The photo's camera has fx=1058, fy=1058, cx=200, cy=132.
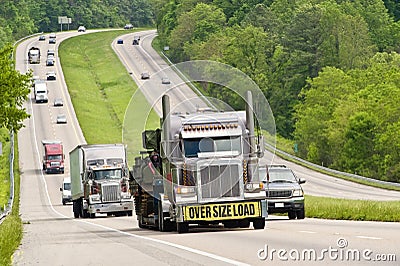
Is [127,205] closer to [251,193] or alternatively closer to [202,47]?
[251,193]

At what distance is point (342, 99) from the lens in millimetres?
116250

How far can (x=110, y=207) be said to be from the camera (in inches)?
1906

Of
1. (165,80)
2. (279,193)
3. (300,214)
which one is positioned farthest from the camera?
(279,193)

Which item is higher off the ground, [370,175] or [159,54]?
[159,54]

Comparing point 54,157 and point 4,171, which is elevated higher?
point 54,157

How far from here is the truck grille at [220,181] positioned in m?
27.2

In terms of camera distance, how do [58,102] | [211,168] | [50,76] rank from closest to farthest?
[211,168]
[58,102]
[50,76]

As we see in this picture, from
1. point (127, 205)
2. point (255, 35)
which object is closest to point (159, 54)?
point (255, 35)

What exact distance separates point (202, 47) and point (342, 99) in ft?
90.7

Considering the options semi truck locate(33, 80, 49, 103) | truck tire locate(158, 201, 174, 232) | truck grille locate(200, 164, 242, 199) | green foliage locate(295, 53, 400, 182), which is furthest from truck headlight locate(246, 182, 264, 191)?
semi truck locate(33, 80, 49, 103)

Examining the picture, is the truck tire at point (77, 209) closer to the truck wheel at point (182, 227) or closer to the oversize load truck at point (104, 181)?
the oversize load truck at point (104, 181)

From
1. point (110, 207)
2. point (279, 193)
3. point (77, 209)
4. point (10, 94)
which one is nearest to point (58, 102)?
point (77, 209)

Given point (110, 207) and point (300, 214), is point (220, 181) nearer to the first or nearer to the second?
point (300, 214)

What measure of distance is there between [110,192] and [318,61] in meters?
91.3
